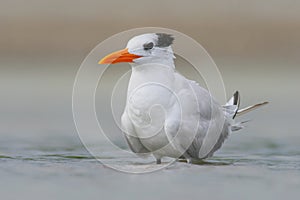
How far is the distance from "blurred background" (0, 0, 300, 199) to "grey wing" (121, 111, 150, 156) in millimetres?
5710

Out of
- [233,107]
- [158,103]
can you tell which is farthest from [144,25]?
[158,103]

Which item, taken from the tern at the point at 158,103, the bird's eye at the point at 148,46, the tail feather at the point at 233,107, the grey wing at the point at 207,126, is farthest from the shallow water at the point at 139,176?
the bird's eye at the point at 148,46

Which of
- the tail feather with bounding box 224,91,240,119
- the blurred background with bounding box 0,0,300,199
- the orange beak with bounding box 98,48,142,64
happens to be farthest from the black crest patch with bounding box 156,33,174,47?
the blurred background with bounding box 0,0,300,199

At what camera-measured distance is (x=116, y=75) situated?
2316 cm

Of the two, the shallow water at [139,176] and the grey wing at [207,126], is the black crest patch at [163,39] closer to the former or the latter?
the grey wing at [207,126]

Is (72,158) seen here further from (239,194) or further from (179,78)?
(239,194)

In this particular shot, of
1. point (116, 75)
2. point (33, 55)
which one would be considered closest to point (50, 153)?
point (116, 75)

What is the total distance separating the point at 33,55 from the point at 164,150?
12.4m

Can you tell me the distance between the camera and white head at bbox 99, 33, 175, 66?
487 inches

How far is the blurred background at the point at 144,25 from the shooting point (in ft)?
70.0

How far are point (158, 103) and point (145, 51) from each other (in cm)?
58

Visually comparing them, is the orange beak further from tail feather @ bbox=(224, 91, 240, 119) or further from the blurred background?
the blurred background

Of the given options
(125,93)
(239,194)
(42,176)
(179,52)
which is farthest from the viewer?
(179,52)

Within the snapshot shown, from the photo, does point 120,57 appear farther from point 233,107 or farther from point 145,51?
point 233,107
